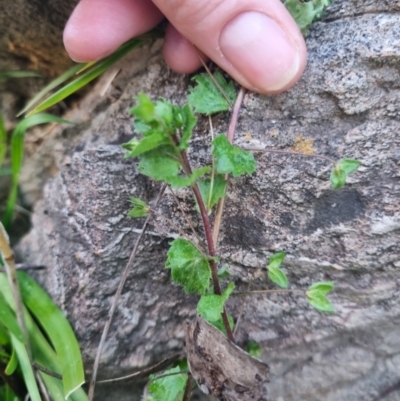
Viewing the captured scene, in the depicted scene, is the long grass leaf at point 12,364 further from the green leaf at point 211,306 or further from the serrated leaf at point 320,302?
the serrated leaf at point 320,302

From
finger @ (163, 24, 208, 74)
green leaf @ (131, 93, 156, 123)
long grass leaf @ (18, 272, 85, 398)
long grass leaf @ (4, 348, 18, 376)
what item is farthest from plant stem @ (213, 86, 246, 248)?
long grass leaf @ (4, 348, 18, 376)

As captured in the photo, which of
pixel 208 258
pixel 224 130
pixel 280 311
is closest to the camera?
pixel 208 258

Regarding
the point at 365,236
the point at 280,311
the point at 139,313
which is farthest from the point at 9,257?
the point at 365,236

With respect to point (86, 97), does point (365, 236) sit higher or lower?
lower

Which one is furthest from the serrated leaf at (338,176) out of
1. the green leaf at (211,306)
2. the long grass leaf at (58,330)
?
the long grass leaf at (58,330)

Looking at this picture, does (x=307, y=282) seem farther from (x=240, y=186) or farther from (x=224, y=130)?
(x=224, y=130)

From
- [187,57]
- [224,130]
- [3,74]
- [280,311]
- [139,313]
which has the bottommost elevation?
[280,311]

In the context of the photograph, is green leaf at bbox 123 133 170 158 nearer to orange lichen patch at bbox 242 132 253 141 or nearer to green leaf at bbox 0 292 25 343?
orange lichen patch at bbox 242 132 253 141
